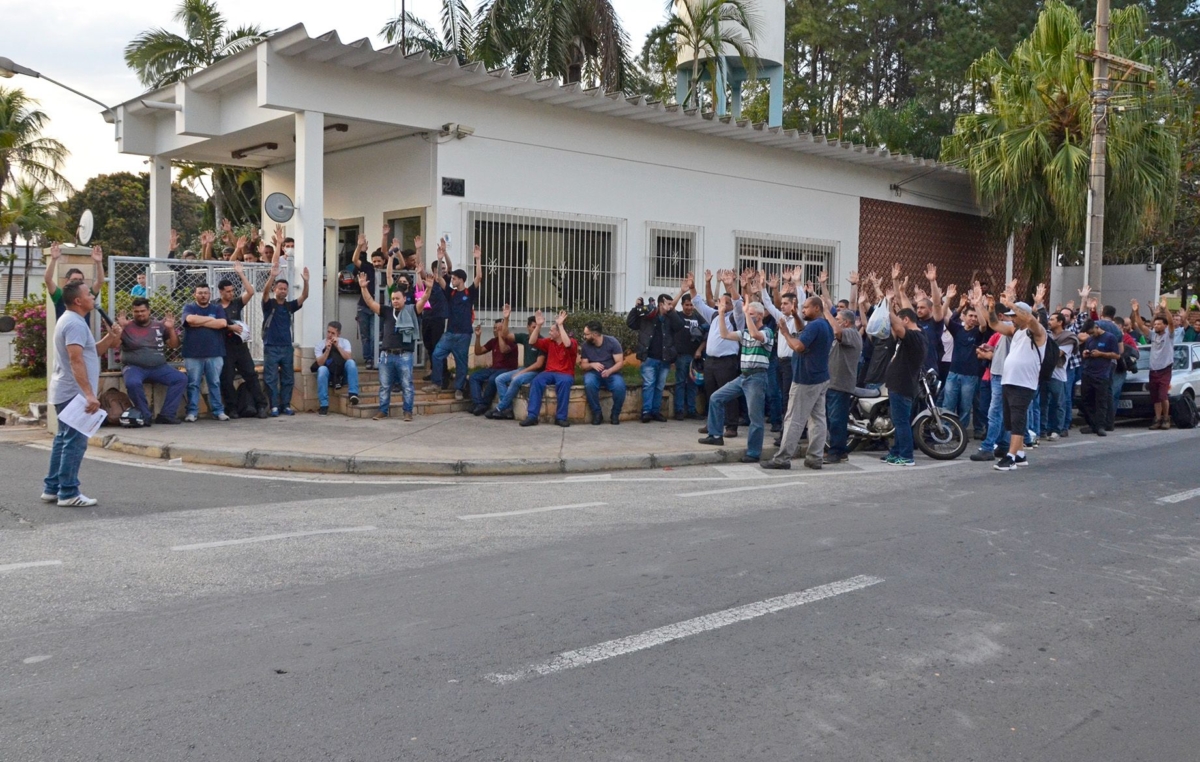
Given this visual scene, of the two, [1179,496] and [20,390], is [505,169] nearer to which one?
[20,390]

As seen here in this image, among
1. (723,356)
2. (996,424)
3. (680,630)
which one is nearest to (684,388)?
(723,356)

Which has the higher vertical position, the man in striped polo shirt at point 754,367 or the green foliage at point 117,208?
the green foliage at point 117,208

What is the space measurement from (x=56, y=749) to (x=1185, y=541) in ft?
24.3

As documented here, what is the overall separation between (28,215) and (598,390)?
36.6 metres

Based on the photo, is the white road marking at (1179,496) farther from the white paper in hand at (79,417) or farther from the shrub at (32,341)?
the shrub at (32,341)

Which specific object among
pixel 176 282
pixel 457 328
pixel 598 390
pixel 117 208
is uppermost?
pixel 117 208

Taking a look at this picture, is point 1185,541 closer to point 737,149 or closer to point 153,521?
point 153,521

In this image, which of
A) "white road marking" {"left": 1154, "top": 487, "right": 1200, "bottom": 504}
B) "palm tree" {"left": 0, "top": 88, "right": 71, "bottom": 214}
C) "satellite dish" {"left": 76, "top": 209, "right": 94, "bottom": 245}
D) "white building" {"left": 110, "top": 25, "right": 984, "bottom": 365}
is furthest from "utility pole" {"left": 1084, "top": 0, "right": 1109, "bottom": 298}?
"palm tree" {"left": 0, "top": 88, "right": 71, "bottom": 214}

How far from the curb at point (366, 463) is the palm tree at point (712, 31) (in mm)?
14013

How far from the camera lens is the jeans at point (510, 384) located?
43.5 ft

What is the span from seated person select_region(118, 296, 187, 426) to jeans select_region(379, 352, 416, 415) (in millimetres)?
2351

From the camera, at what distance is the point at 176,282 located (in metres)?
13.5

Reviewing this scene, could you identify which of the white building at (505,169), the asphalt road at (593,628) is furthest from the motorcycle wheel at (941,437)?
the white building at (505,169)

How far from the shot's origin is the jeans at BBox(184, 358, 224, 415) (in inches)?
493
